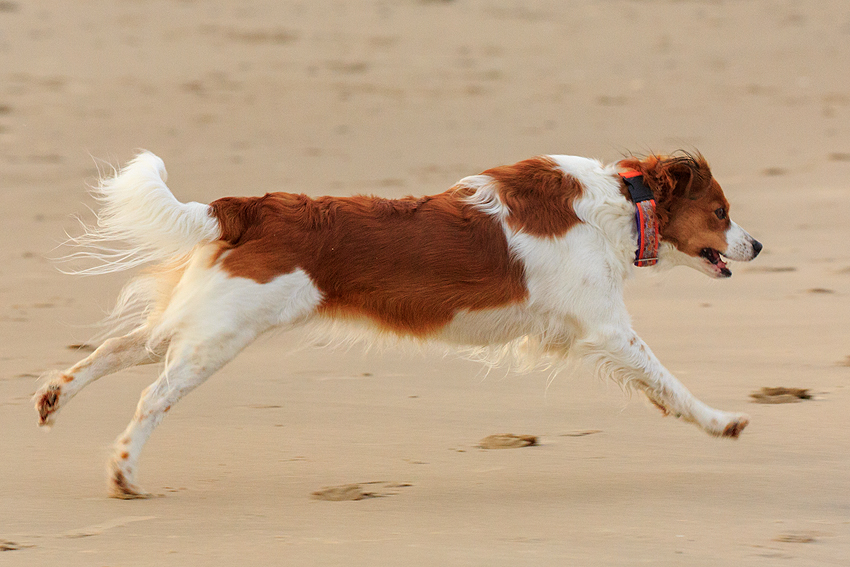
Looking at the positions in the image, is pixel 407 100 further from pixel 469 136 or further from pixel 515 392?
pixel 515 392

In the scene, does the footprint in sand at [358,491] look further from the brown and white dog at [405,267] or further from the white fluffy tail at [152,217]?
the white fluffy tail at [152,217]

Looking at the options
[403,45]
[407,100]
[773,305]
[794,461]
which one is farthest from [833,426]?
[403,45]

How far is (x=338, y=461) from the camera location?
15.5 feet

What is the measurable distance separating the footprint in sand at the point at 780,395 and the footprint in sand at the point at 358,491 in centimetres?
194

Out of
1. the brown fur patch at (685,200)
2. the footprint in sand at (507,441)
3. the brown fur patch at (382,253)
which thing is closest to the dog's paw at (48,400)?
the brown fur patch at (382,253)

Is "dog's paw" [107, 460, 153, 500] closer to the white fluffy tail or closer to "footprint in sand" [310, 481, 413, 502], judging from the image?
"footprint in sand" [310, 481, 413, 502]

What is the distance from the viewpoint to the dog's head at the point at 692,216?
4.90 metres

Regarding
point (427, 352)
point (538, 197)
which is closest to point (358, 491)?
point (538, 197)

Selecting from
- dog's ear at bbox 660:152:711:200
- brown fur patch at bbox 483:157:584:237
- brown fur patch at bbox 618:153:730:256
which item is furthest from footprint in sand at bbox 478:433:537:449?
dog's ear at bbox 660:152:711:200

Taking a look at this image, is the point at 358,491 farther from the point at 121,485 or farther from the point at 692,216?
the point at 692,216

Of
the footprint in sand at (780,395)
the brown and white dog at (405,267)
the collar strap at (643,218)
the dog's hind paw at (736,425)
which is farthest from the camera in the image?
the footprint in sand at (780,395)

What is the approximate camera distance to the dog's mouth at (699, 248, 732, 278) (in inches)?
199

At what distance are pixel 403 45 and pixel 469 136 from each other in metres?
3.31

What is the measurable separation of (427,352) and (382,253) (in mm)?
1742
